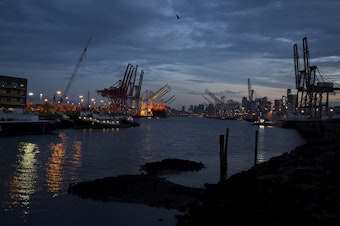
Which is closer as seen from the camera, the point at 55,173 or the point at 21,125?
the point at 55,173

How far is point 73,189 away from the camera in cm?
1773

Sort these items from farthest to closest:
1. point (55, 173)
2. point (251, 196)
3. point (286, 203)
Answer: point (55, 173) → point (251, 196) → point (286, 203)

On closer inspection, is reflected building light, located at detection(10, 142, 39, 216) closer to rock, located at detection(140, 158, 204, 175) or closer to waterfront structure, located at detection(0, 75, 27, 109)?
rock, located at detection(140, 158, 204, 175)

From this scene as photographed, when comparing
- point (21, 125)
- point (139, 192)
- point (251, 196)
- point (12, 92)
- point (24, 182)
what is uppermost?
point (12, 92)

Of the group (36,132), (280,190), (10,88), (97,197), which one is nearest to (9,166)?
(97,197)

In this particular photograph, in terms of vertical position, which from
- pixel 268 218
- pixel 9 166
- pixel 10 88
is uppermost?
pixel 10 88

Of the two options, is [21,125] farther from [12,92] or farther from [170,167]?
[170,167]

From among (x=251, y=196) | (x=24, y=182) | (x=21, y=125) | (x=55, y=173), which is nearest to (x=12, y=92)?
(x=21, y=125)

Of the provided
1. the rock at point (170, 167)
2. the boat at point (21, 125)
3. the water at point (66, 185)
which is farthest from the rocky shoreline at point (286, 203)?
the boat at point (21, 125)

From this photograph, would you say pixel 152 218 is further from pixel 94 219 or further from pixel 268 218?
pixel 268 218

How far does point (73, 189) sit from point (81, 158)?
14.4 metres

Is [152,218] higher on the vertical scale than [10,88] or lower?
lower

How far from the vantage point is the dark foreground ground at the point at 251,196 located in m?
9.09

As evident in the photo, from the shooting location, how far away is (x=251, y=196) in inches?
432
